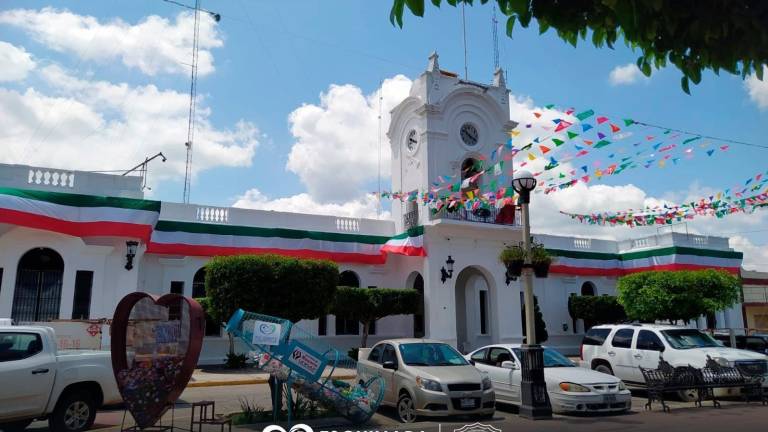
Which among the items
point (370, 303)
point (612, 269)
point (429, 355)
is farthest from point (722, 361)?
point (612, 269)

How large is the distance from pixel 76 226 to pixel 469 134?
16.7 meters

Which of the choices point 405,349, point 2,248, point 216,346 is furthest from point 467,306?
point 2,248

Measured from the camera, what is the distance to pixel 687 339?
48.9 ft

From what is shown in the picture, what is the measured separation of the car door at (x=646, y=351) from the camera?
1459 cm

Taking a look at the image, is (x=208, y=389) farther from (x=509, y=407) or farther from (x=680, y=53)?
(x=680, y=53)

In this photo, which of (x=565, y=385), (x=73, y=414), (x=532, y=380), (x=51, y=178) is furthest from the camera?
(x=51, y=178)

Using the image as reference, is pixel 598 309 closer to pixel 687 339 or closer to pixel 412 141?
pixel 412 141

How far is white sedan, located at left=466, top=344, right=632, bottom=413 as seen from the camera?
11.4m

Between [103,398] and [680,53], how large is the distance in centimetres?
1044

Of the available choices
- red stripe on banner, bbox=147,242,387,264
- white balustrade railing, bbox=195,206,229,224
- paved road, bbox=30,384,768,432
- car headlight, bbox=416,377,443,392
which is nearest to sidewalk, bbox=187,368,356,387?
paved road, bbox=30,384,768,432

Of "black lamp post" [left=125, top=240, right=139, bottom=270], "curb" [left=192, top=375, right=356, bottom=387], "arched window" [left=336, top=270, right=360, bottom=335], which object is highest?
"black lamp post" [left=125, top=240, right=139, bottom=270]

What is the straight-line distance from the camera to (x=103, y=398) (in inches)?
406

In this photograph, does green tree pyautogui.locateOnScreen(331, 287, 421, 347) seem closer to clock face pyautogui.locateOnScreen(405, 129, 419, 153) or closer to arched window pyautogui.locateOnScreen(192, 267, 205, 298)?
arched window pyautogui.locateOnScreen(192, 267, 205, 298)

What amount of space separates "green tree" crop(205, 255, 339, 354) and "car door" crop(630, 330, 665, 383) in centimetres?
962
